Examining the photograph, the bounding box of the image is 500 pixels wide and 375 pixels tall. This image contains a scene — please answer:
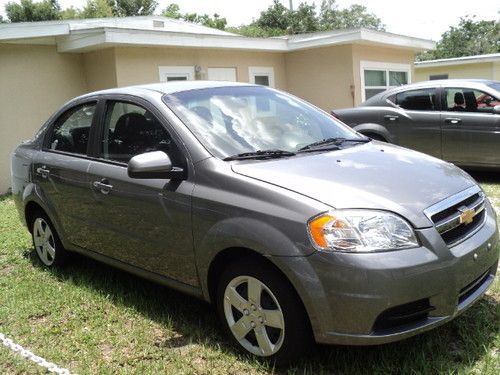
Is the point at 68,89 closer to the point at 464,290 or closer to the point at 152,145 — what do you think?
the point at 152,145

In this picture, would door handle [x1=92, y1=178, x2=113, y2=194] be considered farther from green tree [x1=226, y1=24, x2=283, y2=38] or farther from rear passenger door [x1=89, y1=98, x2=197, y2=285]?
green tree [x1=226, y1=24, x2=283, y2=38]

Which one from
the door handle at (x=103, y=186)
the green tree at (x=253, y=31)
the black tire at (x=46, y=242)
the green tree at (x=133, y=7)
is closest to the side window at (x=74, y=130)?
the door handle at (x=103, y=186)

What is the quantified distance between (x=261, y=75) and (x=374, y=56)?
10.7 feet

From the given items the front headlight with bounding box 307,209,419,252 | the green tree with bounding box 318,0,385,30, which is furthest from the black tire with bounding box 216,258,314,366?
the green tree with bounding box 318,0,385,30

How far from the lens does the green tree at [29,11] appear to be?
137 ft

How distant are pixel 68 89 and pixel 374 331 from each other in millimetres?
10444

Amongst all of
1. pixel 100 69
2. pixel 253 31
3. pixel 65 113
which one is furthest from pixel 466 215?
pixel 253 31

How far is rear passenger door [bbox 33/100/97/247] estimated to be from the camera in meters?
4.27

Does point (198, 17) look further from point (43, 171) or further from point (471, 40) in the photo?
point (43, 171)

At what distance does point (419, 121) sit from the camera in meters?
8.28

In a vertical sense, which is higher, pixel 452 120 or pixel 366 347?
pixel 452 120

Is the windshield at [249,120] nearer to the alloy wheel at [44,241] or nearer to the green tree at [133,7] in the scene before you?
the alloy wheel at [44,241]

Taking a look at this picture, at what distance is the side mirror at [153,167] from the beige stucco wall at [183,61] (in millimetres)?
8248

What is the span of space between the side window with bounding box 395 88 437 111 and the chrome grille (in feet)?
17.4
